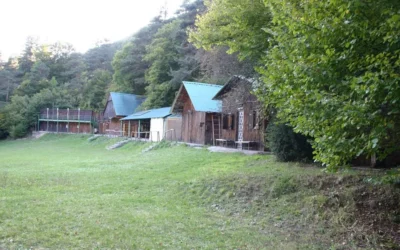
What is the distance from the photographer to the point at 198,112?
976 inches

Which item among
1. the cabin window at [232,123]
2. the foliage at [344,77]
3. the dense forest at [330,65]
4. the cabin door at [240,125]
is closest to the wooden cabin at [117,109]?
the cabin window at [232,123]

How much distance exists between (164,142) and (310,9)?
20508 millimetres

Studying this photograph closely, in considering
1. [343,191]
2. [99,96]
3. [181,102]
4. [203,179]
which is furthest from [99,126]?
[343,191]

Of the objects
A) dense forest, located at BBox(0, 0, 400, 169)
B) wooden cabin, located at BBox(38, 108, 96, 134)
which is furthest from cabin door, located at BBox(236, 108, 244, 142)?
wooden cabin, located at BBox(38, 108, 96, 134)

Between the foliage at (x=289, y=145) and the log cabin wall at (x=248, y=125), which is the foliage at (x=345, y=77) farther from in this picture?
the log cabin wall at (x=248, y=125)

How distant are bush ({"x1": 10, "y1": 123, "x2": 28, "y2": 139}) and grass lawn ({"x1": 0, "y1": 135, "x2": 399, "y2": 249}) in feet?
138

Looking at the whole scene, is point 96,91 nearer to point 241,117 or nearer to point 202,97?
point 202,97

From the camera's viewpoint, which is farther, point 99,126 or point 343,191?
point 99,126

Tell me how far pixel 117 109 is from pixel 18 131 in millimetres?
17946

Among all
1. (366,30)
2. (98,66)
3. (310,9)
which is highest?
(98,66)

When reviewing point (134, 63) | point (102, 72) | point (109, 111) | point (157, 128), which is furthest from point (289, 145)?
point (102, 72)

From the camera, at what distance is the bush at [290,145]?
38.8 feet

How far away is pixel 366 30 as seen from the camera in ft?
15.8

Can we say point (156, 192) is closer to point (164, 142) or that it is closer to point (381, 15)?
point (381, 15)
